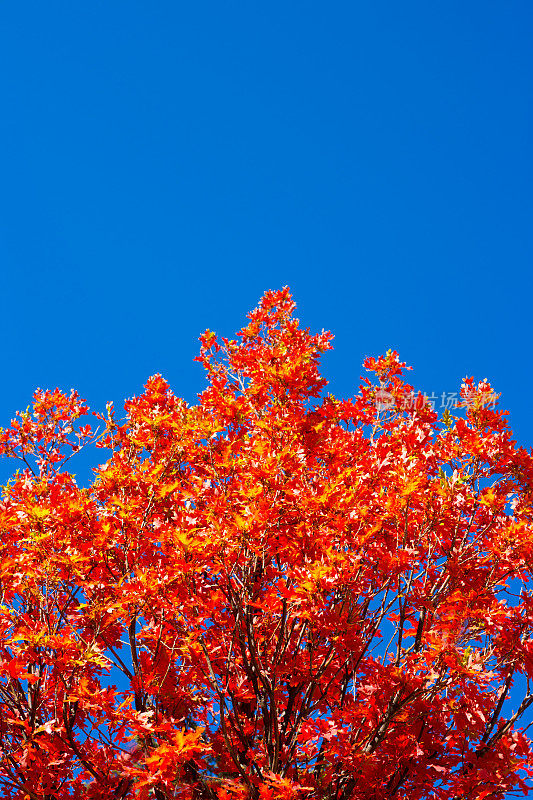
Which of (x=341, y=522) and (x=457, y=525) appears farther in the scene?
(x=457, y=525)

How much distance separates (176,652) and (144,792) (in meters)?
1.43

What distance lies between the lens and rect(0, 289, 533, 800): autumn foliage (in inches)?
269

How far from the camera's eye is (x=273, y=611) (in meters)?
7.37

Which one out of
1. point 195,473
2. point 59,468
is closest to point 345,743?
point 195,473

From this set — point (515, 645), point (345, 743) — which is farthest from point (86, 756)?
point (515, 645)

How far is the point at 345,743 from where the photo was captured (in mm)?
7129

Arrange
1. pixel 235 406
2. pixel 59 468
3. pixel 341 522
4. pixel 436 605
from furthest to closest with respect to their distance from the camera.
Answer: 1. pixel 59 468
2. pixel 235 406
3. pixel 436 605
4. pixel 341 522

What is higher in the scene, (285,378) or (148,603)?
(285,378)

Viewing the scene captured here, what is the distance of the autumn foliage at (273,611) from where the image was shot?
6.83m

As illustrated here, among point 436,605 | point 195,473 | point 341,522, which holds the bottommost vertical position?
point 436,605

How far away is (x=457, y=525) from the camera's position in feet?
24.7

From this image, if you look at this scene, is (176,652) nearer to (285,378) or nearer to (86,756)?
(86,756)

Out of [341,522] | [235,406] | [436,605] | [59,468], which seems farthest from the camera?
[59,468]

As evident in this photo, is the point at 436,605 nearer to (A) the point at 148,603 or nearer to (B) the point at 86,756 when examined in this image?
(A) the point at 148,603
